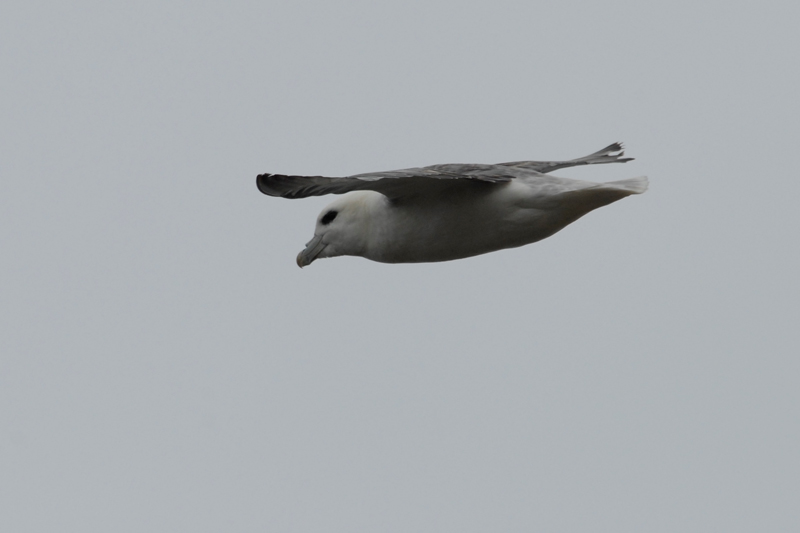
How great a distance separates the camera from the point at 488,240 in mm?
10047

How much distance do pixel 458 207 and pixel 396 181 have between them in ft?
2.16

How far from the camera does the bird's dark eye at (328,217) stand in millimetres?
10750

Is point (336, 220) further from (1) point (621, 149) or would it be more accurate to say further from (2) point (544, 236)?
(1) point (621, 149)

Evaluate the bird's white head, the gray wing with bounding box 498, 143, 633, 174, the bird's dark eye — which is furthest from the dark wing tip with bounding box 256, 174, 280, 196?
the gray wing with bounding box 498, 143, 633, 174

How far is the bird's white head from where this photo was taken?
34.3ft

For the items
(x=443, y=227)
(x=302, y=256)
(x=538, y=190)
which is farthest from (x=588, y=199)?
(x=302, y=256)

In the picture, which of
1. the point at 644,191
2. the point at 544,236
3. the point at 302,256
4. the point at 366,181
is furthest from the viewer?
the point at 302,256

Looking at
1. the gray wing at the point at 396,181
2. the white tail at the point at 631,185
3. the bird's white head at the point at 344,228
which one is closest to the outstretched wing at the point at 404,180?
the gray wing at the point at 396,181

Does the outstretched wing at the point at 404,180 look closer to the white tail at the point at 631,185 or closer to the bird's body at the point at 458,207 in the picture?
the bird's body at the point at 458,207

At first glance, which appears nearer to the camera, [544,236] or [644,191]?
[644,191]

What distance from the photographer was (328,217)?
35.4 ft

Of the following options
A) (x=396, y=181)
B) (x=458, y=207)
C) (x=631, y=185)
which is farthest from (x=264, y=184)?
(x=631, y=185)

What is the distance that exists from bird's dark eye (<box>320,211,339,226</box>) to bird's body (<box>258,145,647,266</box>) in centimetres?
22

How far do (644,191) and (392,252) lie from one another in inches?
86.4
